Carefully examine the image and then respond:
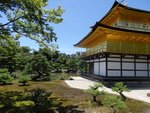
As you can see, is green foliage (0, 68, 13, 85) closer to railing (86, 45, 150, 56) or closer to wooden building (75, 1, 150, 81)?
wooden building (75, 1, 150, 81)

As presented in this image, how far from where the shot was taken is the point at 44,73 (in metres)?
Result: 32.1

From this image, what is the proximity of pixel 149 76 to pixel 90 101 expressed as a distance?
1544 cm

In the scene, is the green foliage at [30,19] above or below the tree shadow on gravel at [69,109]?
above

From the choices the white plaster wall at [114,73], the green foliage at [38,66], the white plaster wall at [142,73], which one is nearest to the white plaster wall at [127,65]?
the white plaster wall at [114,73]

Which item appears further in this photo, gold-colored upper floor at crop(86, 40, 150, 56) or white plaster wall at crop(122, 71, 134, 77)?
white plaster wall at crop(122, 71, 134, 77)

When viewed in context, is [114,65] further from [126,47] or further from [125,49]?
[126,47]

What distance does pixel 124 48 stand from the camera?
25797 mm

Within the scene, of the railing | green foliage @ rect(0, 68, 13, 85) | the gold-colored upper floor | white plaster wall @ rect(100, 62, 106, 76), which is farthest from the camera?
white plaster wall @ rect(100, 62, 106, 76)

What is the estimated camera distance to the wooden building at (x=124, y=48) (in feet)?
80.9

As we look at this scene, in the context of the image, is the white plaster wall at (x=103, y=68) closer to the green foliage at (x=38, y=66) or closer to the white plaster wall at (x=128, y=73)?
the white plaster wall at (x=128, y=73)

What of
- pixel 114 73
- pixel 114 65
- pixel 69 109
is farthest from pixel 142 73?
pixel 69 109

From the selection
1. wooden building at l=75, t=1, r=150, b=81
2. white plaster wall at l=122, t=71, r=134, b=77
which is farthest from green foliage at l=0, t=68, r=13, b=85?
white plaster wall at l=122, t=71, r=134, b=77

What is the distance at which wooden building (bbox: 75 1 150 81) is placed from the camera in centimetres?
2467

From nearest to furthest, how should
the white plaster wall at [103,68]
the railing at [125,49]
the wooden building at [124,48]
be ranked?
the wooden building at [124,48], the railing at [125,49], the white plaster wall at [103,68]
